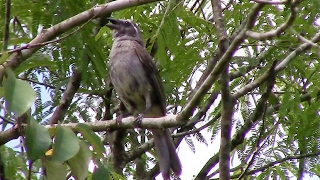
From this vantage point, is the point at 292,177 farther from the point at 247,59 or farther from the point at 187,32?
the point at 187,32

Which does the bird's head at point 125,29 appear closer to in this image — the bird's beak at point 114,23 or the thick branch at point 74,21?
the bird's beak at point 114,23

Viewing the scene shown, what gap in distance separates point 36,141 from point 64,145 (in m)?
0.12

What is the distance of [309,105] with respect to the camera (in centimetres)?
619

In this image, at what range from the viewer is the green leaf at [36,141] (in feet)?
8.75

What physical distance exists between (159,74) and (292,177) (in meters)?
1.83

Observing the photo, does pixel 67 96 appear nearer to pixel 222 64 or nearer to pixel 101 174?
pixel 222 64

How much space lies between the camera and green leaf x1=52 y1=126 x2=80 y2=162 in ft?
8.71

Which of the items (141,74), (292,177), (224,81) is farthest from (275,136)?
(224,81)

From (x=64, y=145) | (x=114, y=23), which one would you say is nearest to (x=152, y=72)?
(x=114, y=23)

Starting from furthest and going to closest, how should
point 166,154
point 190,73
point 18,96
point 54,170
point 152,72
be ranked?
point 152,72
point 166,154
point 190,73
point 54,170
point 18,96

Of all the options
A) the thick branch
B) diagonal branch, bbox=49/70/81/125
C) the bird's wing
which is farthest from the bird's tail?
the thick branch

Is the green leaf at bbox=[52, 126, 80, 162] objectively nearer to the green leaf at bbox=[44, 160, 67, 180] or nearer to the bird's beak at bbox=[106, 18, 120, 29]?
the green leaf at bbox=[44, 160, 67, 180]

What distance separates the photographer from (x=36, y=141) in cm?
269

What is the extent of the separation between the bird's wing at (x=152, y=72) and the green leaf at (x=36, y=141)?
423cm
